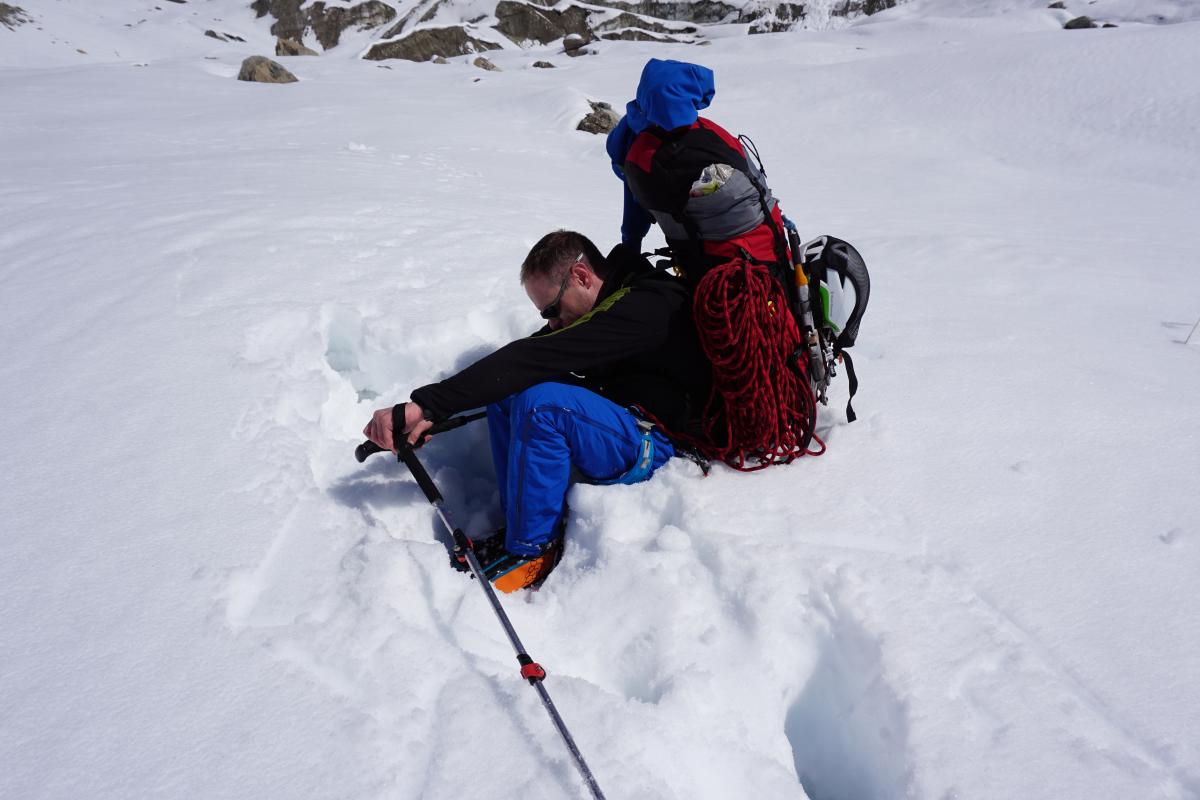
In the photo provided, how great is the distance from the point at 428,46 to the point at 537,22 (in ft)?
26.2

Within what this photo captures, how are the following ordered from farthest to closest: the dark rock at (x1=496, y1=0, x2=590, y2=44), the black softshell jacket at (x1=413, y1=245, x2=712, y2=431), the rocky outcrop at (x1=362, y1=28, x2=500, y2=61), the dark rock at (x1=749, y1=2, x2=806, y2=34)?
1. the dark rock at (x1=496, y1=0, x2=590, y2=44)
2. the dark rock at (x1=749, y1=2, x2=806, y2=34)
3. the rocky outcrop at (x1=362, y1=28, x2=500, y2=61)
4. the black softshell jacket at (x1=413, y1=245, x2=712, y2=431)

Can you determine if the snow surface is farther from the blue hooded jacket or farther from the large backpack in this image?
the blue hooded jacket

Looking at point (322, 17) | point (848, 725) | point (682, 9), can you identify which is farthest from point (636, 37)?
point (848, 725)

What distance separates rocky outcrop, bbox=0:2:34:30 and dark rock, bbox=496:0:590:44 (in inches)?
751

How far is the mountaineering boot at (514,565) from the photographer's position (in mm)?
1946

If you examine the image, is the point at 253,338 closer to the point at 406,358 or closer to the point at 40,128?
the point at 406,358

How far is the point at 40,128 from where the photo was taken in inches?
280

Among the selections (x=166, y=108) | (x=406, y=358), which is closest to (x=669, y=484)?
(x=406, y=358)

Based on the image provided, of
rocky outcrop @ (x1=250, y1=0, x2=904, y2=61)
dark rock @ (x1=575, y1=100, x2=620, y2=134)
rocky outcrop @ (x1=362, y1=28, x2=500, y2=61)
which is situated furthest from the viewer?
rocky outcrop @ (x1=250, y1=0, x2=904, y2=61)

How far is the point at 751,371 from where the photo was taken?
80.4 inches

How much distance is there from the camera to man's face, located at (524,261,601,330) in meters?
2.17

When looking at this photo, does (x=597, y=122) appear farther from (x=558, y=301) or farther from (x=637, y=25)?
(x=637, y=25)

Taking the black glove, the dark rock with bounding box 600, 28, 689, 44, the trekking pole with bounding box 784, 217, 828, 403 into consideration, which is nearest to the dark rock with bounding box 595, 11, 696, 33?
the dark rock with bounding box 600, 28, 689, 44

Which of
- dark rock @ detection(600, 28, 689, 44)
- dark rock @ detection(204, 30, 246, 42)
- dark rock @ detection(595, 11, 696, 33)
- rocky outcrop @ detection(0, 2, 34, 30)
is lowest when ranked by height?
dark rock @ detection(600, 28, 689, 44)
